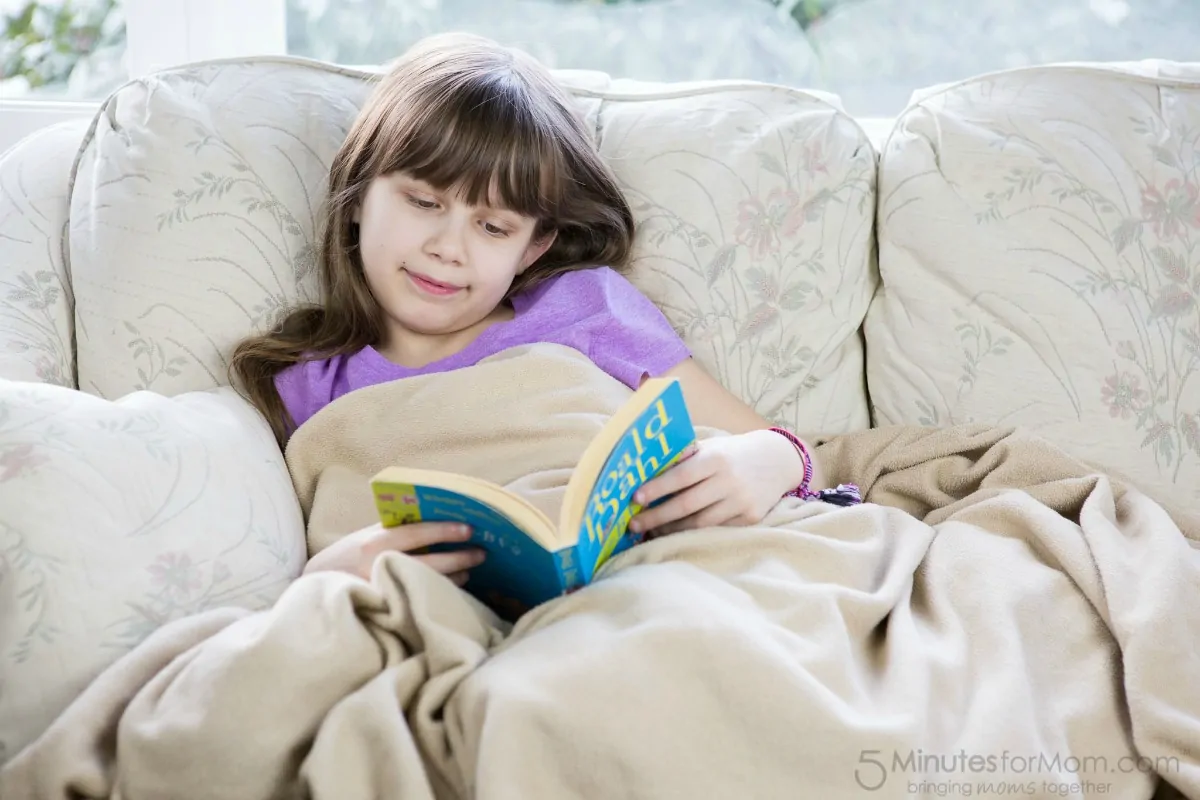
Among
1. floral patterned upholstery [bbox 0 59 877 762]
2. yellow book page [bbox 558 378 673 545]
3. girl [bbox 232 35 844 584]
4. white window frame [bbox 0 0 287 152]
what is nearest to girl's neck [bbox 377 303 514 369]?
girl [bbox 232 35 844 584]

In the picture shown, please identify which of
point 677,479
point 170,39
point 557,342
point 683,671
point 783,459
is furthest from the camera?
point 170,39

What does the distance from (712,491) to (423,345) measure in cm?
46

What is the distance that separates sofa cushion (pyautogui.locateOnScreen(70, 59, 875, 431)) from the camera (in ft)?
4.25

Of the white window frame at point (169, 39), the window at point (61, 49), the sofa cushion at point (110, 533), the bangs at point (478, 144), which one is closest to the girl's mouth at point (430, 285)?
the bangs at point (478, 144)

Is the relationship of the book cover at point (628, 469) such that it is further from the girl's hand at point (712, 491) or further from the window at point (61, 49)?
the window at point (61, 49)

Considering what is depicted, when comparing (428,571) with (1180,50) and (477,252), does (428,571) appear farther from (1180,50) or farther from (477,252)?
(1180,50)

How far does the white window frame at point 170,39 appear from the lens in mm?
1812

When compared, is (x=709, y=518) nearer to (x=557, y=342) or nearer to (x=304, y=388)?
(x=557, y=342)

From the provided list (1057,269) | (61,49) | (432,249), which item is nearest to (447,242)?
(432,249)

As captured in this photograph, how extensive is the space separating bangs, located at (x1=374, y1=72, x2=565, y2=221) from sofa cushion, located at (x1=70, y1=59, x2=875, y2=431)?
196 millimetres

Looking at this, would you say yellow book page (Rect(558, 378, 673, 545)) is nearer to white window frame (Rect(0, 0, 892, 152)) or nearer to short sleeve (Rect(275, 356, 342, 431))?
short sleeve (Rect(275, 356, 342, 431))

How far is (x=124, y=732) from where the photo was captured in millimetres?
788

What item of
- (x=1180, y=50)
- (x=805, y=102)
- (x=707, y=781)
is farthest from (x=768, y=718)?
(x=1180, y=50)

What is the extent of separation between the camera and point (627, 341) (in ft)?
4.30
